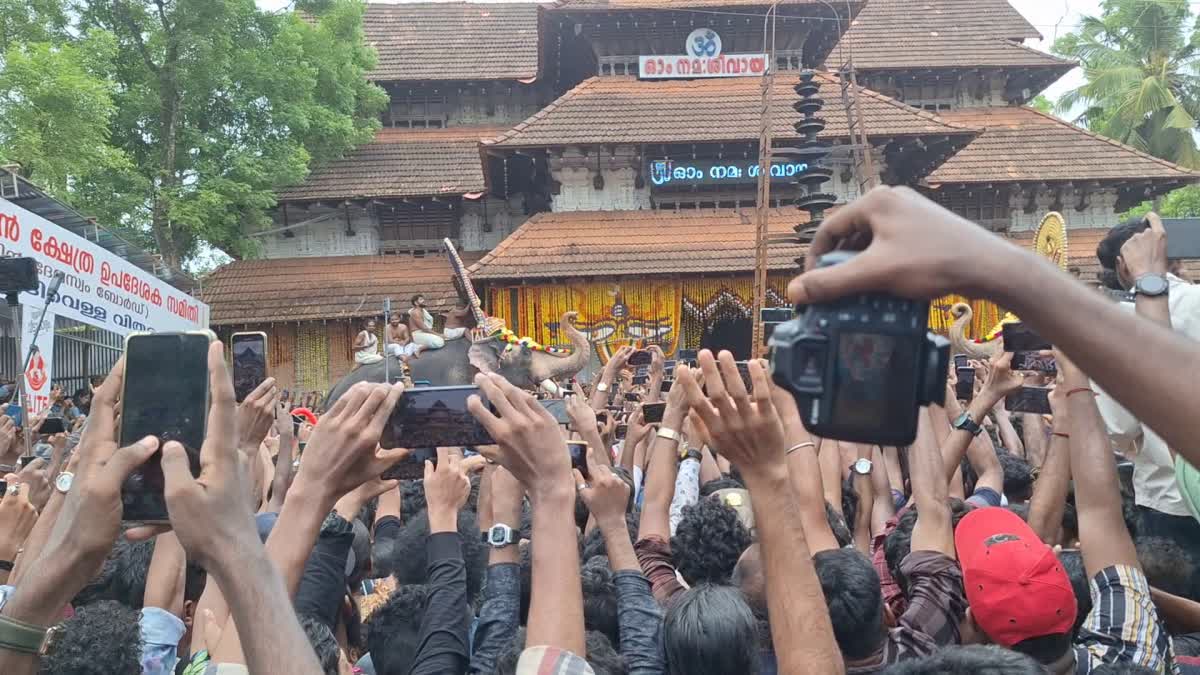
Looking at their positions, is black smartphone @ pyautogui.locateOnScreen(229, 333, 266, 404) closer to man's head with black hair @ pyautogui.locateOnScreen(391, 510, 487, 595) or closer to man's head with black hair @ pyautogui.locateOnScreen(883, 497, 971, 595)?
man's head with black hair @ pyautogui.locateOnScreen(391, 510, 487, 595)

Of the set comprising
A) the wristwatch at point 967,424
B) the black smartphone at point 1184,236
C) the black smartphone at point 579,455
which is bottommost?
the wristwatch at point 967,424

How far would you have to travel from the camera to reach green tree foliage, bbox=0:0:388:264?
18891 millimetres

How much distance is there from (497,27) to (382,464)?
2579 cm

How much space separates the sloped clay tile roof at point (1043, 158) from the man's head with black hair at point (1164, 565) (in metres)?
17.6

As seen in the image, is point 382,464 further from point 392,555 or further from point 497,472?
point 392,555

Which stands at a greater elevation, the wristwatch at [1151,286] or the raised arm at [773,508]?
the wristwatch at [1151,286]

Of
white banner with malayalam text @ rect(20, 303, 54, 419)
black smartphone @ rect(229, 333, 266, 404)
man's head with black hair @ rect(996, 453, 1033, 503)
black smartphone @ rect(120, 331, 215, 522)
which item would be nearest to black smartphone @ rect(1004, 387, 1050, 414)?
man's head with black hair @ rect(996, 453, 1033, 503)

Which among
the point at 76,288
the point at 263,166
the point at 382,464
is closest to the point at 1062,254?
the point at 382,464

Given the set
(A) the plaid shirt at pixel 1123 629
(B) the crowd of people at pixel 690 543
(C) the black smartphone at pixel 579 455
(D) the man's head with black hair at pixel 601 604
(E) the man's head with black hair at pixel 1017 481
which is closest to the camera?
(B) the crowd of people at pixel 690 543

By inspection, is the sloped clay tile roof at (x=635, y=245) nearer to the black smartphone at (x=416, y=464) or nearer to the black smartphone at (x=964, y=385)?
the black smartphone at (x=964, y=385)

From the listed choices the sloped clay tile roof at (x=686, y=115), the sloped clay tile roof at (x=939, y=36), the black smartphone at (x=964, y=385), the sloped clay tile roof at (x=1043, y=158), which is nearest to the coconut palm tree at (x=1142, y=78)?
the sloped clay tile roof at (x=939, y=36)

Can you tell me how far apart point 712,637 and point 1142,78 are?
33.1 meters

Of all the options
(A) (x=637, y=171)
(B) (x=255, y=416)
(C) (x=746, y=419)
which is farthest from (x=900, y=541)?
(A) (x=637, y=171)

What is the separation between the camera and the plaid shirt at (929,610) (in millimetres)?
2729
